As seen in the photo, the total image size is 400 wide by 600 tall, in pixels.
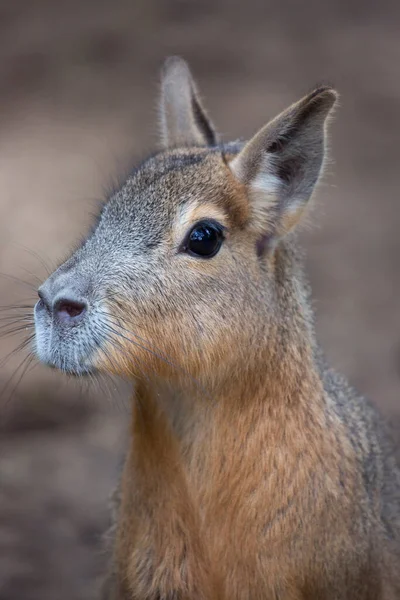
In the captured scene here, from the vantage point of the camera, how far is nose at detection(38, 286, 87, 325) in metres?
4.38

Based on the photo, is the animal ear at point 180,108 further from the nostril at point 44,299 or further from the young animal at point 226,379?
the nostril at point 44,299

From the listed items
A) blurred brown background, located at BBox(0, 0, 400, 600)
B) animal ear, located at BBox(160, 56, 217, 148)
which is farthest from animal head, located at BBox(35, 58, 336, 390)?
animal ear, located at BBox(160, 56, 217, 148)

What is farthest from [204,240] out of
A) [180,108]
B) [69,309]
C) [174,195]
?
[180,108]

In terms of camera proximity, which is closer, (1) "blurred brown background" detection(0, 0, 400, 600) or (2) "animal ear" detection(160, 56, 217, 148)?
(2) "animal ear" detection(160, 56, 217, 148)

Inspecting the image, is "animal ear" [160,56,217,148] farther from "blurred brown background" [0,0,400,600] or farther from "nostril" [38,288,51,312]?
"nostril" [38,288,51,312]

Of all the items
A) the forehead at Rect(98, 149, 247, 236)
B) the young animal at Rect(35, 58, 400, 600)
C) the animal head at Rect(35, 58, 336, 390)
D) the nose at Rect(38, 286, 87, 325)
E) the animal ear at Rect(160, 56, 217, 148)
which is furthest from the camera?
the animal ear at Rect(160, 56, 217, 148)

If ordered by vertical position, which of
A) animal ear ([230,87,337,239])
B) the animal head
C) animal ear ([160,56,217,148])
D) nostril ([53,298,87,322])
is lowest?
nostril ([53,298,87,322])

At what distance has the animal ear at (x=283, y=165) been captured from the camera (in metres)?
4.80

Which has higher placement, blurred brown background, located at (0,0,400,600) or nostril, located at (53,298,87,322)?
blurred brown background, located at (0,0,400,600)

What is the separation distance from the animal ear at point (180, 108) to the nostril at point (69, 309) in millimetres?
1644

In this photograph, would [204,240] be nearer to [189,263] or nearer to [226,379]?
[189,263]

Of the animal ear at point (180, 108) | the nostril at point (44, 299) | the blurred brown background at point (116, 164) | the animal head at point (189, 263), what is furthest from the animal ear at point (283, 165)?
the nostril at point (44, 299)

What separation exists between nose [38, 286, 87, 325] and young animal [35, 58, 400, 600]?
0.22 ft

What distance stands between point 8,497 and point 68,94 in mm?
6808
